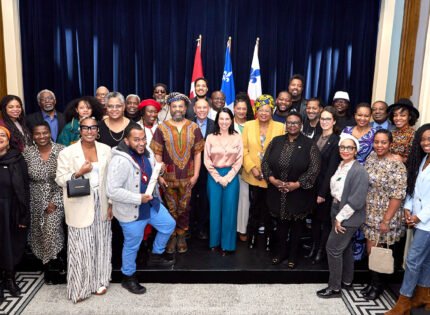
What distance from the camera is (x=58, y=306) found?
3389mm

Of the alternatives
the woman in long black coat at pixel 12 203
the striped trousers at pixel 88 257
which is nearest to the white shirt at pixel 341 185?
the striped trousers at pixel 88 257

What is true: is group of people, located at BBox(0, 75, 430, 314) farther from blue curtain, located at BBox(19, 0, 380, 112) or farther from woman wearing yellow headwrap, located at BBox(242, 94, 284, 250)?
blue curtain, located at BBox(19, 0, 380, 112)

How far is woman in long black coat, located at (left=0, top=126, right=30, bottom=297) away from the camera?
318 cm

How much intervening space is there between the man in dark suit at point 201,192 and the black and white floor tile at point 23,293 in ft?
5.67

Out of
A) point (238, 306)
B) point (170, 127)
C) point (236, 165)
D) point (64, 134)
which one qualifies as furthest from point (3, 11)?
point (238, 306)

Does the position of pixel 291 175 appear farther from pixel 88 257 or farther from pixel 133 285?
pixel 88 257

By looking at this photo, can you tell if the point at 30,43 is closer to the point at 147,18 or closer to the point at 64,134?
the point at 147,18

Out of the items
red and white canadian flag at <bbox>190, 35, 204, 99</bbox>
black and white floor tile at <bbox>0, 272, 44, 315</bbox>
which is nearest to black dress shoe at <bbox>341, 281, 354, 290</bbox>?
black and white floor tile at <bbox>0, 272, 44, 315</bbox>

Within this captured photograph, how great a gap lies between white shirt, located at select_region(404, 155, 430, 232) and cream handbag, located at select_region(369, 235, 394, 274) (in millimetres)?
346

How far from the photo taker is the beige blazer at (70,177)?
127 inches

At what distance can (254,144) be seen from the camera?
13.3 feet

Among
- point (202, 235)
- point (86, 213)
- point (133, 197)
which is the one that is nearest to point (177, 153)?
point (133, 197)

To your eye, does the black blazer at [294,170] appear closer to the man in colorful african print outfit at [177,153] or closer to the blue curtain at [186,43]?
the man in colorful african print outfit at [177,153]

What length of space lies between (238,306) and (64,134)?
2380 mm
